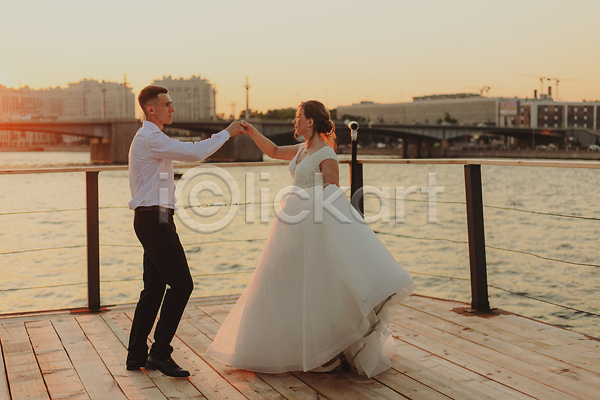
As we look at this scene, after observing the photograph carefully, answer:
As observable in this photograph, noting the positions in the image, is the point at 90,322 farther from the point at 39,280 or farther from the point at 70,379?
the point at 39,280

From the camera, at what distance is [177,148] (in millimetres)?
2955

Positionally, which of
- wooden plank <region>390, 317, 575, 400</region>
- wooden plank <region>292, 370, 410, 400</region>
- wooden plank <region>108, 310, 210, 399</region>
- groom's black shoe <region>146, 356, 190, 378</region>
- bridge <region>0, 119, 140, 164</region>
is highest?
bridge <region>0, 119, 140, 164</region>

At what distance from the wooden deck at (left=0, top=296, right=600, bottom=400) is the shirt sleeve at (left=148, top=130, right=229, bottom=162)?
1165mm

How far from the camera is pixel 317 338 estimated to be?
303 centimetres

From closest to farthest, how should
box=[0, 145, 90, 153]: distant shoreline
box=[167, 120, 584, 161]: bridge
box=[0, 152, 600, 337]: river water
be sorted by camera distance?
box=[0, 152, 600, 337]: river water, box=[167, 120, 584, 161]: bridge, box=[0, 145, 90, 153]: distant shoreline

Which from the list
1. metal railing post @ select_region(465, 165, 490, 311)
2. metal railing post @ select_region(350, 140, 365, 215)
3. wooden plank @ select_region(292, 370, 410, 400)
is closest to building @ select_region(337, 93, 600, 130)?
metal railing post @ select_region(350, 140, 365, 215)

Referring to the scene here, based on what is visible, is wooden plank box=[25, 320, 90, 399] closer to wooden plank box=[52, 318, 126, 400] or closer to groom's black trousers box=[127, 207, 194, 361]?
wooden plank box=[52, 318, 126, 400]

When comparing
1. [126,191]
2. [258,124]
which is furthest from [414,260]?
[258,124]

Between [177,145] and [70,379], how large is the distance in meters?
1.35

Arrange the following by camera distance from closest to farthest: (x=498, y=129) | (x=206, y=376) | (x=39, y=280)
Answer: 1. (x=206, y=376)
2. (x=39, y=280)
3. (x=498, y=129)

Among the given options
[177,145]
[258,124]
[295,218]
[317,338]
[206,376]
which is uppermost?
[258,124]

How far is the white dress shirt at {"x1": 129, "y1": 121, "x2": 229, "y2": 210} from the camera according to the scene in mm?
2961

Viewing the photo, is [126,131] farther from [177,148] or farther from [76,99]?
[76,99]

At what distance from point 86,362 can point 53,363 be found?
0.18 m
